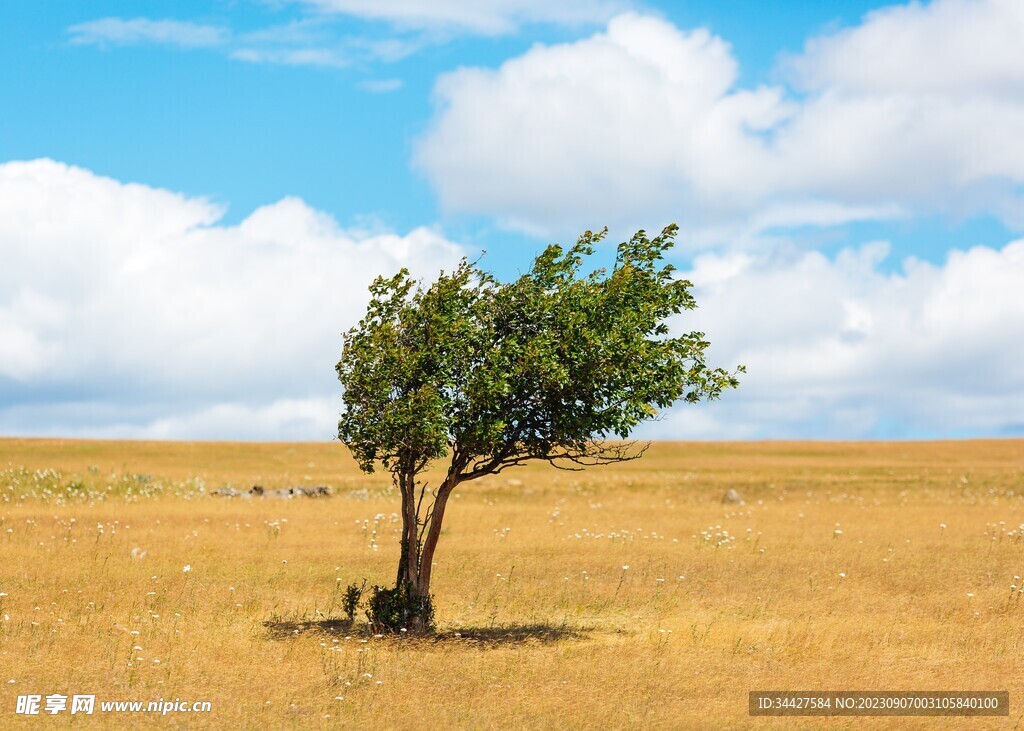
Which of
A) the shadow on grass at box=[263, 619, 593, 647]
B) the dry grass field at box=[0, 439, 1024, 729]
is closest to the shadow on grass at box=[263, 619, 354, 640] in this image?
the shadow on grass at box=[263, 619, 593, 647]

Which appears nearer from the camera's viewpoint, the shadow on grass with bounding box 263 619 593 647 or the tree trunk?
the shadow on grass with bounding box 263 619 593 647

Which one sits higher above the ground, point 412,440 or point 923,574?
point 412,440

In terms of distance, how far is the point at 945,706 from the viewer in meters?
18.3

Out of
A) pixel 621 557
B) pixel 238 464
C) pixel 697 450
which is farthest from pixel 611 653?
pixel 697 450

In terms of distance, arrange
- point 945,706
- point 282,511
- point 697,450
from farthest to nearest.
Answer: point 697,450
point 282,511
point 945,706

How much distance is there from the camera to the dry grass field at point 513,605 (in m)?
18.3

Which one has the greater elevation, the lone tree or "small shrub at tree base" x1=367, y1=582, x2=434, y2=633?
the lone tree

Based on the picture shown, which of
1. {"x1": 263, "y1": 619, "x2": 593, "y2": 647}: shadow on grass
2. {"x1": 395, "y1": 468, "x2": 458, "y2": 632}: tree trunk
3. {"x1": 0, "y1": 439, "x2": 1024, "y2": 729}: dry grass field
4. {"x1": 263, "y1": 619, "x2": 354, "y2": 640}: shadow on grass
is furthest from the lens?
{"x1": 395, "y1": 468, "x2": 458, "y2": 632}: tree trunk

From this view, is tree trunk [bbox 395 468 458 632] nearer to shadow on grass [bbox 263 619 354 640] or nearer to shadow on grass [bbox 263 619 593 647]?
shadow on grass [bbox 263 619 593 647]

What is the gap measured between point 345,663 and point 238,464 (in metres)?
61.3

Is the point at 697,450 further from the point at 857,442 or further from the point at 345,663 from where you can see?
the point at 345,663

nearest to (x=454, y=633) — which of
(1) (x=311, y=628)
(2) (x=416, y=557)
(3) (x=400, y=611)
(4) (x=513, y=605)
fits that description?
(3) (x=400, y=611)

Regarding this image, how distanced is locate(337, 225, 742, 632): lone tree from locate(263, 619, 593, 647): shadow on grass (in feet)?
1.97

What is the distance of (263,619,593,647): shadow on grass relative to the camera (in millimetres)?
23047
